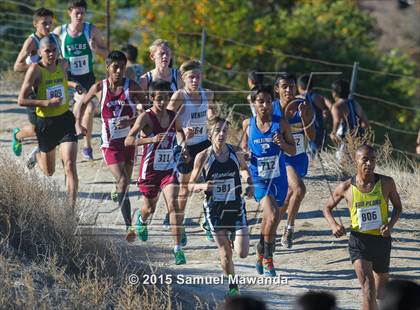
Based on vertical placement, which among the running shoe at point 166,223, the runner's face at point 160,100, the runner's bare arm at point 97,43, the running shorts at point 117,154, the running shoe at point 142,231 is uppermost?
the runner's face at point 160,100

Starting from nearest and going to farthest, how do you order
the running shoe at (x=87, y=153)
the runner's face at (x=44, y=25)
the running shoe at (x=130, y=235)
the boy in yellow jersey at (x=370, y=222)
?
the boy in yellow jersey at (x=370, y=222)
the running shoe at (x=130, y=235)
the runner's face at (x=44, y=25)
the running shoe at (x=87, y=153)

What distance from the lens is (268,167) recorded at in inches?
394

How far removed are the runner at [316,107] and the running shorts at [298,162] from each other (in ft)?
9.58

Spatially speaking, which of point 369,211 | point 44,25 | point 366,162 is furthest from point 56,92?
point 369,211

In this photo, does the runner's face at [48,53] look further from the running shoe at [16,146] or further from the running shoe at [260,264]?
the running shoe at [260,264]

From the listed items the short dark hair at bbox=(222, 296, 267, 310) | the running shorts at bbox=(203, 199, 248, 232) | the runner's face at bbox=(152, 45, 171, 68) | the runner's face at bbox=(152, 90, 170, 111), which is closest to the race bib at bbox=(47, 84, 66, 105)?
the runner's face at bbox=(152, 45, 171, 68)

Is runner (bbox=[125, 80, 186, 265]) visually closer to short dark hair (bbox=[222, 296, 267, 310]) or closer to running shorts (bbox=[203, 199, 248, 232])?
running shorts (bbox=[203, 199, 248, 232])

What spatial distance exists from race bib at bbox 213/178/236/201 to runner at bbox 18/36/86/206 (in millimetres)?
2065

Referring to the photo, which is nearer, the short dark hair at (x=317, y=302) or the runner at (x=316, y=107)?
the short dark hair at (x=317, y=302)

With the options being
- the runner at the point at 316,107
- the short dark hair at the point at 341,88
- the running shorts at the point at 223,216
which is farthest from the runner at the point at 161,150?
the short dark hair at the point at 341,88

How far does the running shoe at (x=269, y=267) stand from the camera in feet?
32.9

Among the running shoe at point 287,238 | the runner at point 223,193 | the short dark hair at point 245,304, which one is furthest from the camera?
the running shoe at point 287,238

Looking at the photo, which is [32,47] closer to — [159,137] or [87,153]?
[87,153]

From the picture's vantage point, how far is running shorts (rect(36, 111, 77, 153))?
36.2 ft
